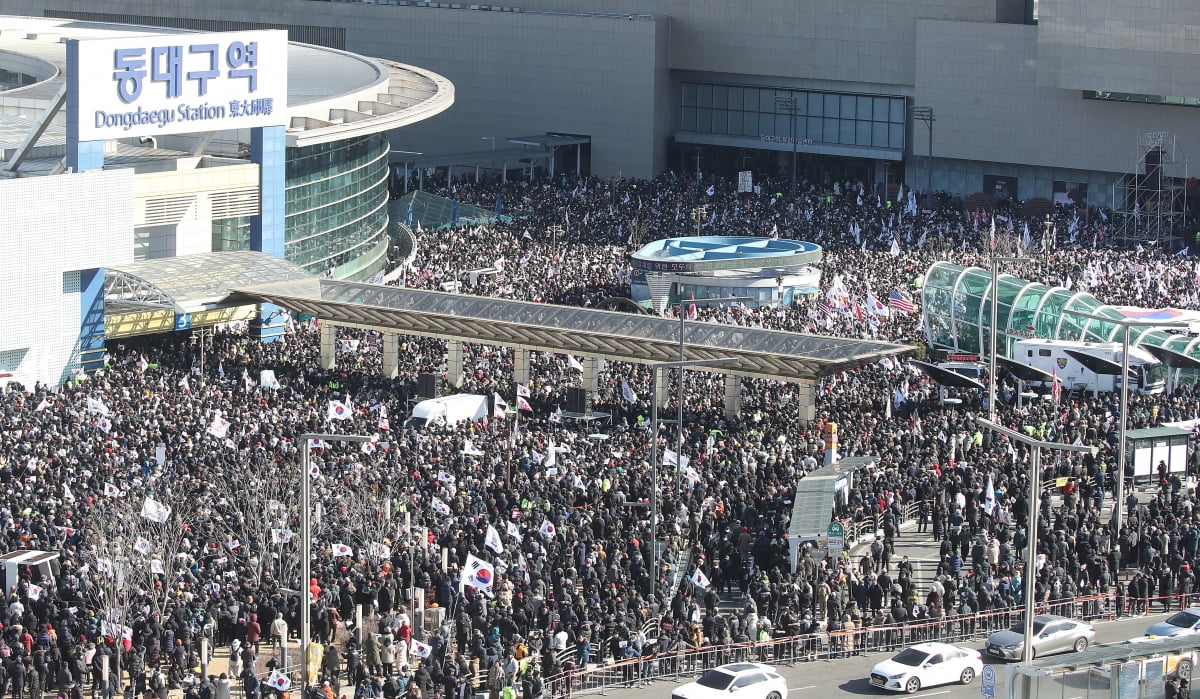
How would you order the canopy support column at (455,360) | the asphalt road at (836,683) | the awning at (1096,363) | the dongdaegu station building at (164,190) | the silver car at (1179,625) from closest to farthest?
Result: the asphalt road at (836,683) → the silver car at (1179,625) → the awning at (1096,363) → the canopy support column at (455,360) → the dongdaegu station building at (164,190)

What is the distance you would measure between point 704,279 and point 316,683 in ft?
134

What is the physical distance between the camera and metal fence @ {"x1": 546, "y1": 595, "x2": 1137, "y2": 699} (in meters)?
35.9

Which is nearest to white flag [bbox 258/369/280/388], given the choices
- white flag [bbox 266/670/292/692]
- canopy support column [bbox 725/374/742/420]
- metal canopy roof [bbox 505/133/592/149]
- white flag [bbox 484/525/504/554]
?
canopy support column [bbox 725/374/742/420]

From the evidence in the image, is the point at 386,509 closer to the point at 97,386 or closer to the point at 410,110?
the point at 97,386

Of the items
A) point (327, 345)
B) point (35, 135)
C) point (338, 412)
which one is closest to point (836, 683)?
point (338, 412)

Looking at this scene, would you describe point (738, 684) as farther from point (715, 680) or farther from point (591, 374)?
point (591, 374)

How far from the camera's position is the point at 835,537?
135 feet

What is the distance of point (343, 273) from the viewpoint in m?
73.5

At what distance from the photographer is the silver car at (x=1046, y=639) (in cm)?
3678

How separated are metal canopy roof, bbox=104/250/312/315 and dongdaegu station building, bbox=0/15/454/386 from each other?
58mm

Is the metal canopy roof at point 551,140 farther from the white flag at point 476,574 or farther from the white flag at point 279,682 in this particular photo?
the white flag at point 279,682

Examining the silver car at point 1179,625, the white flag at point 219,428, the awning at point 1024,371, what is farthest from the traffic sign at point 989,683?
the awning at point 1024,371

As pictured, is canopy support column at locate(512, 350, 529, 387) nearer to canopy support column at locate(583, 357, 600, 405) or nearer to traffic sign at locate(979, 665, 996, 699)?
canopy support column at locate(583, 357, 600, 405)

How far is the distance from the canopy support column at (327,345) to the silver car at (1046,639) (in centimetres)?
2619
